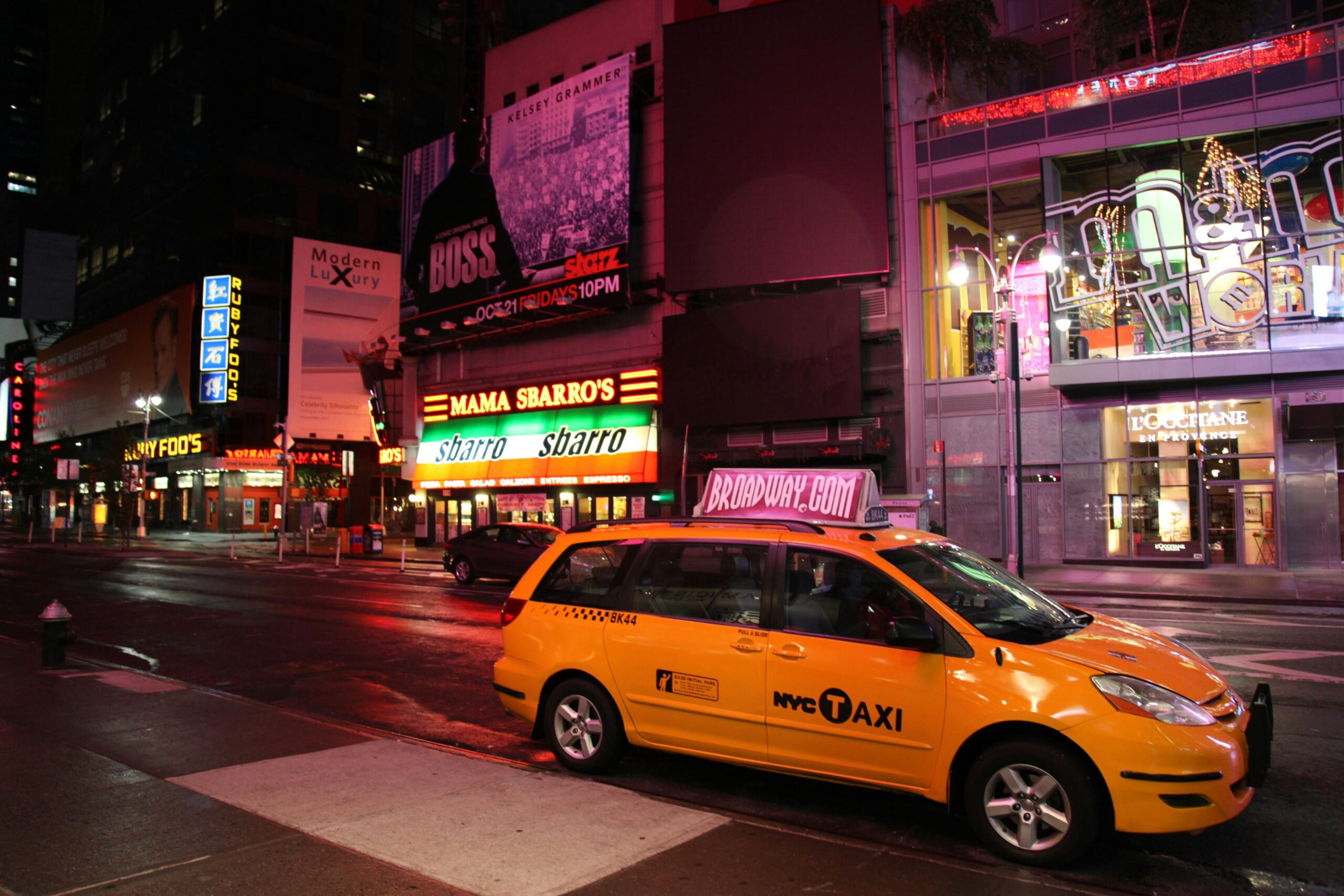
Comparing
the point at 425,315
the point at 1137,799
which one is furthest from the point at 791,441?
the point at 1137,799

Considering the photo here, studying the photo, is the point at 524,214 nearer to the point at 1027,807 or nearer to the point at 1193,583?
the point at 1193,583

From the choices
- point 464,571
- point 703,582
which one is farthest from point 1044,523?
point 703,582

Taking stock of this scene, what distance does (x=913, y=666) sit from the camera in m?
5.05

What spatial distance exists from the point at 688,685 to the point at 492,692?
13.2ft

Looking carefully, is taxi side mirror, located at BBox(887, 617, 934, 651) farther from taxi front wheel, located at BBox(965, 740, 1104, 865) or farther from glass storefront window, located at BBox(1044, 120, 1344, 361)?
glass storefront window, located at BBox(1044, 120, 1344, 361)

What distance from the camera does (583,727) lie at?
6.39 meters

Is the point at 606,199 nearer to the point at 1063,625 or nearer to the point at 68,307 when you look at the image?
the point at 1063,625

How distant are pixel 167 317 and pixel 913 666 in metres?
67.1

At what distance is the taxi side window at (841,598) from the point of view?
5.31 m

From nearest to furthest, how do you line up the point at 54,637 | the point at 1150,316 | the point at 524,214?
the point at 54,637 → the point at 1150,316 → the point at 524,214

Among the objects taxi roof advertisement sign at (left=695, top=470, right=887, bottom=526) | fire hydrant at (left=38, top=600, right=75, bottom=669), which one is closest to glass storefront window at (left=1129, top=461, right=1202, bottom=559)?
taxi roof advertisement sign at (left=695, top=470, right=887, bottom=526)

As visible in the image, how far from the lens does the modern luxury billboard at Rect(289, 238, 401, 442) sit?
5344 cm

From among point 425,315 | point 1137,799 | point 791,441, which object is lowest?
point 1137,799

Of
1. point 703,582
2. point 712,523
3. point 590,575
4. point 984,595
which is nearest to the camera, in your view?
point 984,595
